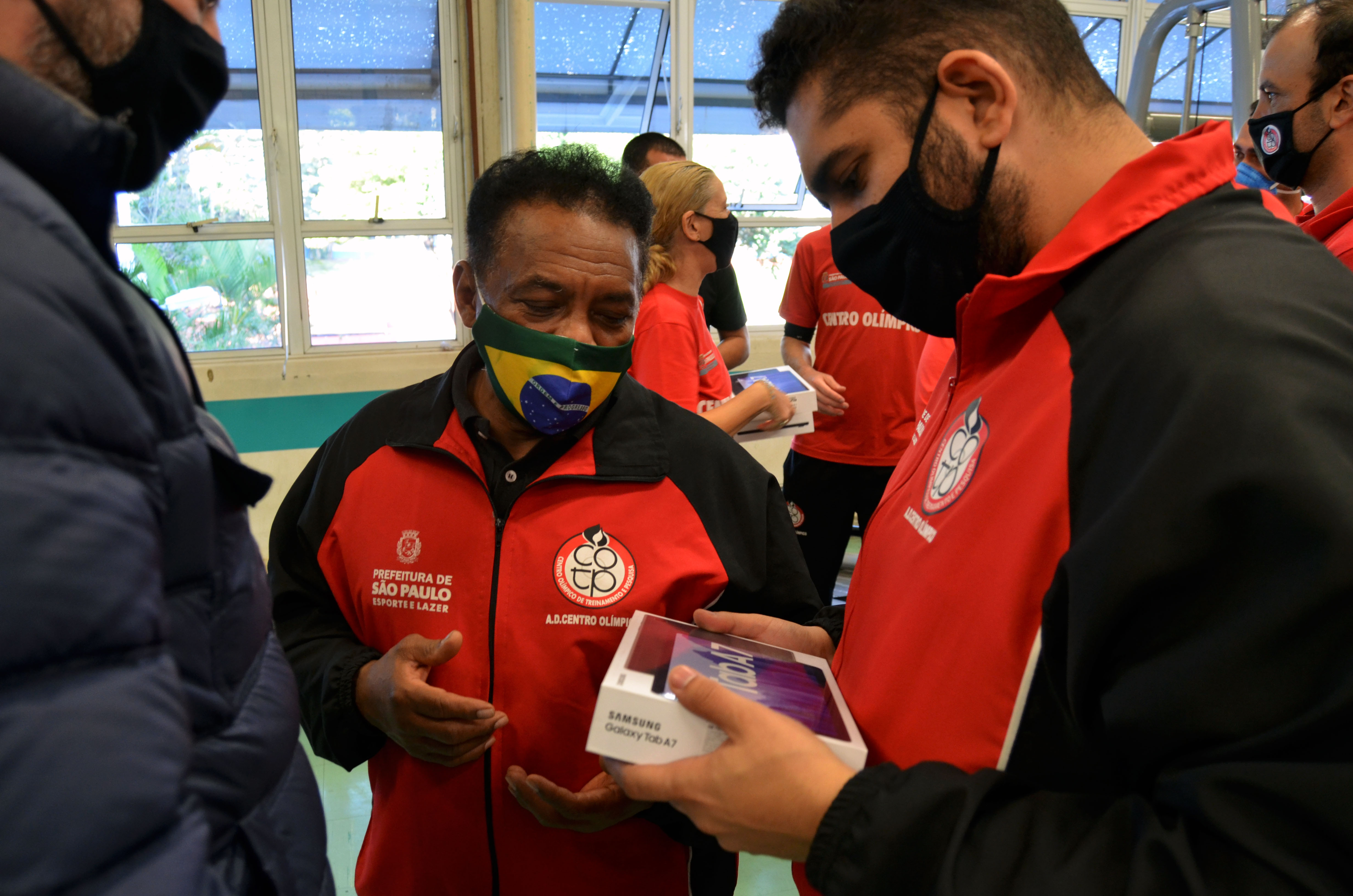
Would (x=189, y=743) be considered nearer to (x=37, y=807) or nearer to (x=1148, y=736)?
(x=37, y=807)

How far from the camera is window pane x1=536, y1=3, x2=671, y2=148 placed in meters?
5.00

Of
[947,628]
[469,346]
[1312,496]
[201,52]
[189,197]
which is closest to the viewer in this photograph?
[1312,496]

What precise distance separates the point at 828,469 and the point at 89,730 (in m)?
2.95

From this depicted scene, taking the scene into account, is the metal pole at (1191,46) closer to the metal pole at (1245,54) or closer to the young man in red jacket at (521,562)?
the metal pole at (1245,54)

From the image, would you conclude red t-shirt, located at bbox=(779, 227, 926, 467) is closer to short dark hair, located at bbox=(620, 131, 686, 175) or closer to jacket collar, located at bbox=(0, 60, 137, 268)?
short dark hair, located at bbox=(620, 131, 686, 175)

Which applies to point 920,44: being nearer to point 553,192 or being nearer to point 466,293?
point 553,192

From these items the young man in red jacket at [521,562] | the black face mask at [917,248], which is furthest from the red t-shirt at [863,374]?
the black face mask at [917,248]

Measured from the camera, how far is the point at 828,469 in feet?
10.6

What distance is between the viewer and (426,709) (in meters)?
1.06

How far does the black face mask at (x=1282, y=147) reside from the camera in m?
2.03

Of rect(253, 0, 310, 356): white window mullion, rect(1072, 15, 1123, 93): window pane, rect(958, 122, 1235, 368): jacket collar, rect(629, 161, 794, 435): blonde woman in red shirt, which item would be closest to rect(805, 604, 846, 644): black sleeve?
rect(958, 122, 1235, 368): jacket collar

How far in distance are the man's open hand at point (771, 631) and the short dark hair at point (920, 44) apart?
0.68m

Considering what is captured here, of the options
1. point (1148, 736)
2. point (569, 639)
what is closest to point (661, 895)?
point (569, 639)

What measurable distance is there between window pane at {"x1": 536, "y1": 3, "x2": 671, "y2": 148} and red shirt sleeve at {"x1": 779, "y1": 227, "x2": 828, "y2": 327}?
2141mm
